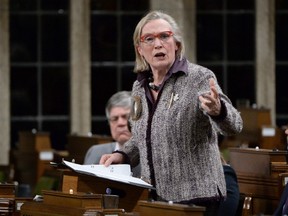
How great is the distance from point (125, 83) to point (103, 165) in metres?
8.59

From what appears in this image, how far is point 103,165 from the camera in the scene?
609cm

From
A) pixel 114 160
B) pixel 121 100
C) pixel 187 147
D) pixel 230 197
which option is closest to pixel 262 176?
pixel 230 197

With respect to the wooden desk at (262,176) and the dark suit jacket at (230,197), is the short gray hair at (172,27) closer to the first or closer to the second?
the dark suit jacket at (230,197)

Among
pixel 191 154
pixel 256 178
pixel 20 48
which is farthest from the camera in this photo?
pixel 20 48

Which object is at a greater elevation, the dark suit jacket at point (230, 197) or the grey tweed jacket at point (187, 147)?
the grey tweed jacket at point (187, 147)

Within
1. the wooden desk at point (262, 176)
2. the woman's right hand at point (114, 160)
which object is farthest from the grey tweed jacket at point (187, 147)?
Answer: the wooden desk at point (262, 176)

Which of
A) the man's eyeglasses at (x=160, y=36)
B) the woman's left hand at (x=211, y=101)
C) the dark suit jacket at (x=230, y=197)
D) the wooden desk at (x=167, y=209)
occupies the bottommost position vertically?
the dark suit jacket at (x=230, y=197)

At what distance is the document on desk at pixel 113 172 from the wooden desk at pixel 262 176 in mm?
977

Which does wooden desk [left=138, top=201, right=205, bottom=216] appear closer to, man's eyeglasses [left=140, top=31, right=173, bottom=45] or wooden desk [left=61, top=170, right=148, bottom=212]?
wooden desk [left=61, top=170, right=148, bottom=212]

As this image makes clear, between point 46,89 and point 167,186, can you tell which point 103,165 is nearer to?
point 167,186

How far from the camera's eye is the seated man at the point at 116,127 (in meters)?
8.49

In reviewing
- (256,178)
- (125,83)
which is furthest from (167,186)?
(125,83)

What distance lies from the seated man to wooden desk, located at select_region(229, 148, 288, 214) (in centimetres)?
140

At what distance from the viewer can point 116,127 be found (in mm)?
8594
